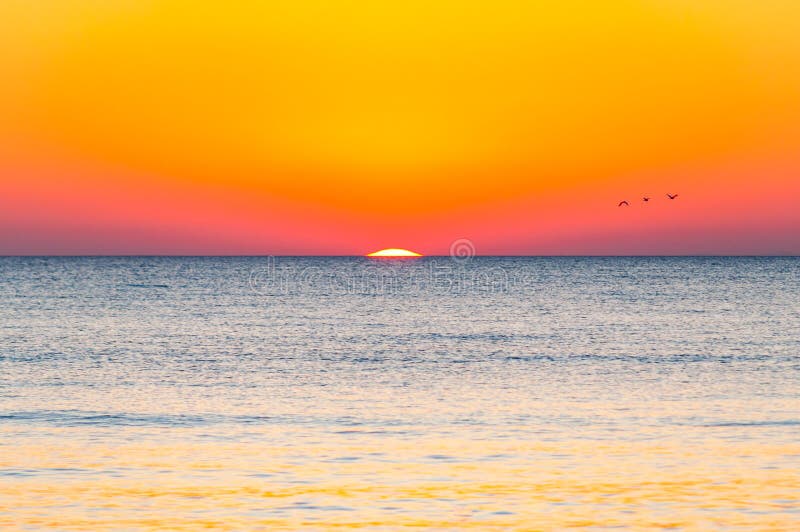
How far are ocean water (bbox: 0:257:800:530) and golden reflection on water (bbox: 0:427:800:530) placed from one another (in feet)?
0.21

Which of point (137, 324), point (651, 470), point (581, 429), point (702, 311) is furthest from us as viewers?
point (702, 311)

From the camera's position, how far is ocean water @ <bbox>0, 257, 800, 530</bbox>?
59.2 ft

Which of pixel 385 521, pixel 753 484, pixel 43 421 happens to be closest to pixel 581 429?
pixel 753 484

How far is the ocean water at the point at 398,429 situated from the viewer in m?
18.0

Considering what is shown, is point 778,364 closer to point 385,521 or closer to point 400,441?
point 400,441

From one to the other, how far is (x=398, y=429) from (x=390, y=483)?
20.6 feet

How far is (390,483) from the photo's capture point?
1986cm

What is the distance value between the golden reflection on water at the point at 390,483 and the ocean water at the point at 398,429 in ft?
0.21

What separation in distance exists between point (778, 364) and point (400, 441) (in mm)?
23267

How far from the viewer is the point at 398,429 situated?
2614 cm

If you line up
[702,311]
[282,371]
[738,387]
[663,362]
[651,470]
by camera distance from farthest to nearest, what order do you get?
1. [702,311]
2. [663,362]
3. [282,371]
4. [738,387]
5. [651,470]

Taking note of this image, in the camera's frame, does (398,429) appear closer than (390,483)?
No

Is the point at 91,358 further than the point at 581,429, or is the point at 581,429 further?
the point at 91,358

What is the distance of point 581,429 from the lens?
86.0ft
